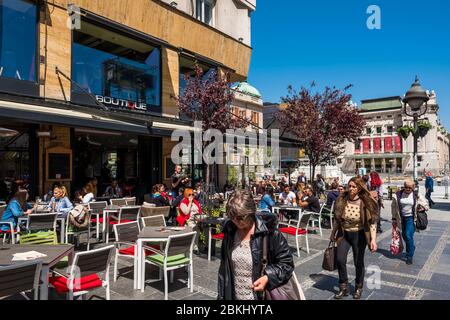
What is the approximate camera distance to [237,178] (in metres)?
19.4

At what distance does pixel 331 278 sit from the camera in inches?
192

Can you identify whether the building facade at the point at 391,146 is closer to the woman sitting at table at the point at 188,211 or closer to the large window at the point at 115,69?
the large window at the point at 115,69

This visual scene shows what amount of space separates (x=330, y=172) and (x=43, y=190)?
2316 cm

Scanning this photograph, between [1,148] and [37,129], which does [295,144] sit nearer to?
[37,129]

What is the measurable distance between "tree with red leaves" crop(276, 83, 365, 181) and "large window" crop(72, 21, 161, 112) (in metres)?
5.95

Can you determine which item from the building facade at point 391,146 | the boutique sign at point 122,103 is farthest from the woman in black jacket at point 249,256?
the building facade at point 391,146

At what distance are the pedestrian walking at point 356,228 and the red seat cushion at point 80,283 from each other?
301 centimetres

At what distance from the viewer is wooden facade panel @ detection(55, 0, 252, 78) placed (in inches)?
453

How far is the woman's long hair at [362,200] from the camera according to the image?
4.00m

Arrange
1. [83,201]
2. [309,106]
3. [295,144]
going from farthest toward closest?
[295,144]
[309,106]
[83,201]

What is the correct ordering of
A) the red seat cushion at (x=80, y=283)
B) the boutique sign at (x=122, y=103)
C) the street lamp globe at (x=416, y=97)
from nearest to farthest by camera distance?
the red seat cushion at (x=80, y=283)
the street lamp globe at (x=416, y=97)
the boutique sign at (x=122, y=103)

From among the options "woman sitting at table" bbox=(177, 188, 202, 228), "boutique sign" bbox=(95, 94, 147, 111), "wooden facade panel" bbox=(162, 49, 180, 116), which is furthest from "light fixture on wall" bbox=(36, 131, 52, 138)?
"woman sitting at table" bbox=(177, 188, 202, 228)
